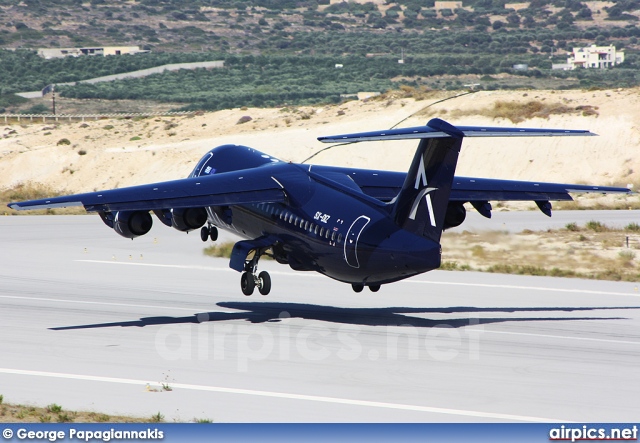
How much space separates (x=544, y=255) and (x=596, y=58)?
467ft

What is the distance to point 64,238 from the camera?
53.5 m

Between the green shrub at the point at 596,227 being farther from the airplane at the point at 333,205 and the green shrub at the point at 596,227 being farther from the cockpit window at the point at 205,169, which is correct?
the cockpit window at the point at 205,169

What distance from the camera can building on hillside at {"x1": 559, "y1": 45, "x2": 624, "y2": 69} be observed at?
17225 cm

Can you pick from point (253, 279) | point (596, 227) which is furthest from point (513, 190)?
point (596, 227)

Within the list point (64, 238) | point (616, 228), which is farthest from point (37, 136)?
point (616, 228)

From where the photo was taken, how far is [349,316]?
98.1 ft

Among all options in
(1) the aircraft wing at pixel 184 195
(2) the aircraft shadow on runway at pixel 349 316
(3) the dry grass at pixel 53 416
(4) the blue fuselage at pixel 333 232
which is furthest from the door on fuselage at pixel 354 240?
(3) the dry grass at pixel 53 416

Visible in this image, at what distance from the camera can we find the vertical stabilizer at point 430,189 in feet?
83.6

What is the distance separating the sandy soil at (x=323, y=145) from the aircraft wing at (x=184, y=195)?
154ft

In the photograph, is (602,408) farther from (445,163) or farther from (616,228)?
(616,228)

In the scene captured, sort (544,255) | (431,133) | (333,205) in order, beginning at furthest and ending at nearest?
(544,255) → (333,205) → (431,133)

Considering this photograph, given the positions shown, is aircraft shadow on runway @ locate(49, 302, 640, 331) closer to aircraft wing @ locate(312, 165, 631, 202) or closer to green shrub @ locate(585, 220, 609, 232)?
aircraft wing @ locate(312, 165, 631, 202)

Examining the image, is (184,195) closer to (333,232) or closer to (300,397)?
(333,232)

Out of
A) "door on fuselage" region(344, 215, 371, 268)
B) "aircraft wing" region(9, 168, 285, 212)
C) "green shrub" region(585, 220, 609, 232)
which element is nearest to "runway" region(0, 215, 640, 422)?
"door on fuselage" region(344, 215, 371, 268)
